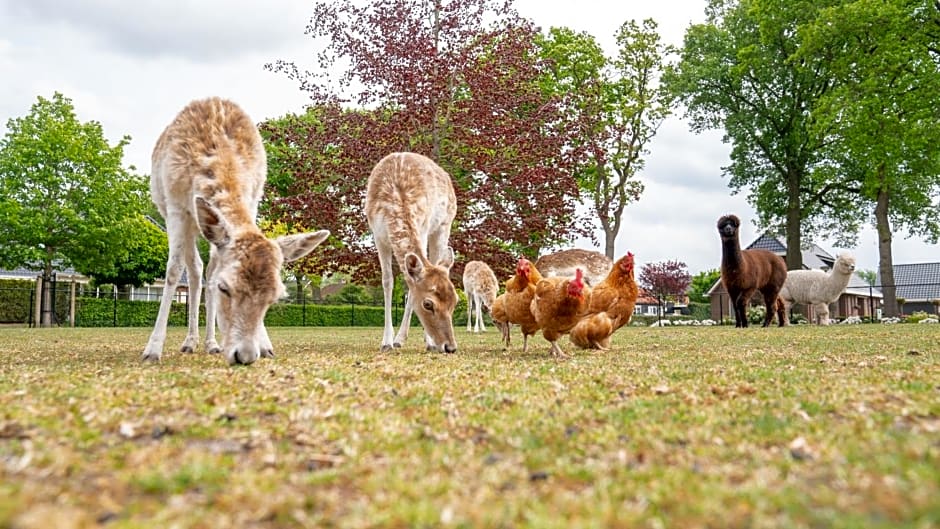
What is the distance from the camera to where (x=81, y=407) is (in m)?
3.69

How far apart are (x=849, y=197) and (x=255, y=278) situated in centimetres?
3902

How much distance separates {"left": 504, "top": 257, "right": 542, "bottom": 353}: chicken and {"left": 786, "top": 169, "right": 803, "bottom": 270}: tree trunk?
28.7 metres

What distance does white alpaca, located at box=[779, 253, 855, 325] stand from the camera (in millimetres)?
23544

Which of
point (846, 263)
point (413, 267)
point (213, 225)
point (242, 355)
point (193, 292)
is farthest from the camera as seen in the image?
point (846, 263)

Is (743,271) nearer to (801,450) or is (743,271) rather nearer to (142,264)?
(801,450)

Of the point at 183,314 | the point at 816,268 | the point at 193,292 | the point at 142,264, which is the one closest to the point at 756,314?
the point at 816,268

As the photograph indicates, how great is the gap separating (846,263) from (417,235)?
2077 cm

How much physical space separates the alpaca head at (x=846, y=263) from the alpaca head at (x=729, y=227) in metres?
7.17

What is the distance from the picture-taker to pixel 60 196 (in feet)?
107

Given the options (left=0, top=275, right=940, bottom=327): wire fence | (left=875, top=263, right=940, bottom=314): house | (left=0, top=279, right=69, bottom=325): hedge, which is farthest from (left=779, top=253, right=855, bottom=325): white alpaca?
(left=875, top=263, right=940, bottom=314): house

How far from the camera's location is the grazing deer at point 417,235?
328 inches

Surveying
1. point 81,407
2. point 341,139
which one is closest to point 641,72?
point 341,139

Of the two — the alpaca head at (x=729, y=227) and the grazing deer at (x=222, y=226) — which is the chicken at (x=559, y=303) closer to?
the grazing deer at (x=222, y=226)

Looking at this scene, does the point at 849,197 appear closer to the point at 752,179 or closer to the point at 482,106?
the point at 752,179
